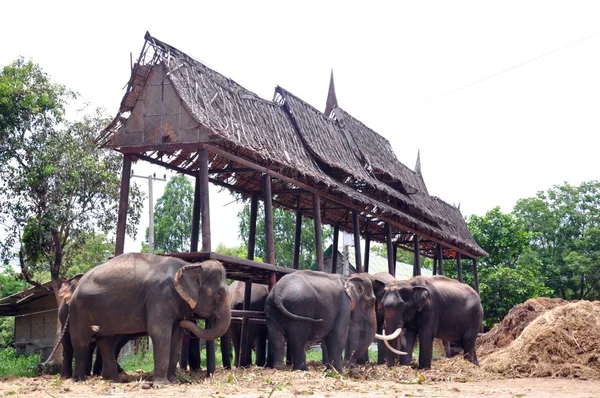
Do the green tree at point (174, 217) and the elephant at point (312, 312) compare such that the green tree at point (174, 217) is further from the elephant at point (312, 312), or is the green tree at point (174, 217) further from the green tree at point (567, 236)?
the elephant at point (312, 312)

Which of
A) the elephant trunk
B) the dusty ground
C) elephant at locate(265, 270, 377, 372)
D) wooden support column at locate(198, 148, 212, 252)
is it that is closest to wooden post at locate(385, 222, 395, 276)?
elephant at locate(265, 270, 377, 372)

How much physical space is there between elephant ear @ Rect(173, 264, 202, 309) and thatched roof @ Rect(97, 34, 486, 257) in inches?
104

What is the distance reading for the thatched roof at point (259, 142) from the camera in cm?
1452

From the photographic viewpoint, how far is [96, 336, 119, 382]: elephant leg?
41.6 ft

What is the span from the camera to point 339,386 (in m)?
11.4

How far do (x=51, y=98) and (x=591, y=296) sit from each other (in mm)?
41478

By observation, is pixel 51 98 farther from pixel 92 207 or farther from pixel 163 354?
pixel 163 354

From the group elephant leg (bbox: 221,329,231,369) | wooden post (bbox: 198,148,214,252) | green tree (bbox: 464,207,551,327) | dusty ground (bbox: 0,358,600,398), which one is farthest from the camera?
green tree (bbox: 464,207,551,327)

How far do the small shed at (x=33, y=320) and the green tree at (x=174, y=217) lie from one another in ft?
66.4

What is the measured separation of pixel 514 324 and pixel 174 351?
1519 centimetres

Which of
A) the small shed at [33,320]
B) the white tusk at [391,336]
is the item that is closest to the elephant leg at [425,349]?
the white tusk at [391,336]

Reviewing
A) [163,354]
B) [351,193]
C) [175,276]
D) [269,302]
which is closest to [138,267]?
[175,276]

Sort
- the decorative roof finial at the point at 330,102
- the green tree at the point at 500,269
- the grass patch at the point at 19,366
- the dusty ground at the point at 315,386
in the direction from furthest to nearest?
the green tree at the point at 500,269 → the decorative roof finial at the point at 330,102 → the grass patch at the point at 19,366 → the dusty ground at the point at 315,386

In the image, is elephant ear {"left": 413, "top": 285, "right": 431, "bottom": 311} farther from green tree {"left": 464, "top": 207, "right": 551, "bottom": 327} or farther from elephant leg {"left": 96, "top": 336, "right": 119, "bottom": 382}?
green tree {"left": 464, "top": 207, "right": 551, "bottom": 327}
